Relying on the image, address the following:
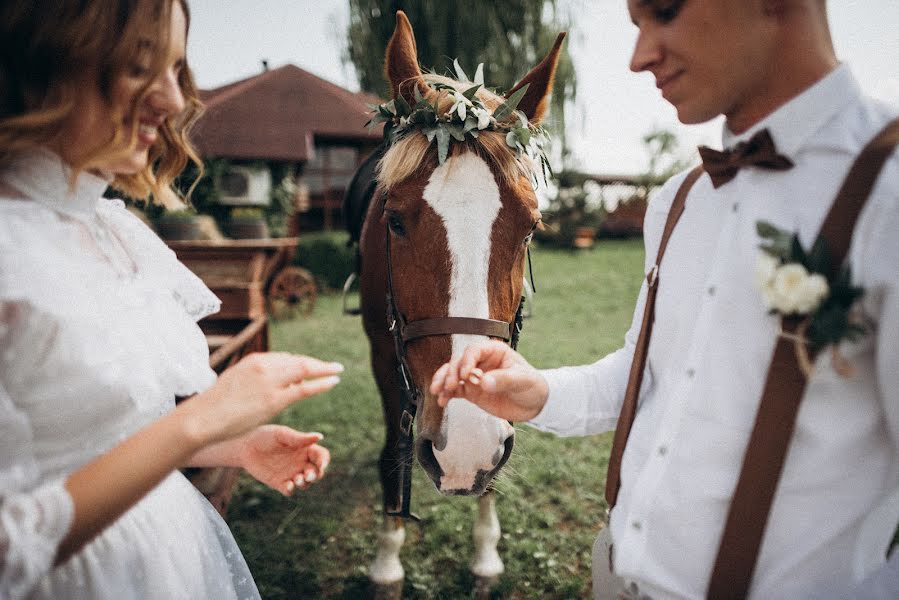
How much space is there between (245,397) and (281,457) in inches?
21.6

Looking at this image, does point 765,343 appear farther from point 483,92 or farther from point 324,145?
point 324,145

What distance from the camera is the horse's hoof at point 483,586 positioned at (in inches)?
114

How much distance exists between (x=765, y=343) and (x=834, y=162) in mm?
370

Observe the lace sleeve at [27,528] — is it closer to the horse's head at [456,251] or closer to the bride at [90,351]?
the bride at [90,351]

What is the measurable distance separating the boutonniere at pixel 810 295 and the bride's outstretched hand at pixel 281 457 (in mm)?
1173

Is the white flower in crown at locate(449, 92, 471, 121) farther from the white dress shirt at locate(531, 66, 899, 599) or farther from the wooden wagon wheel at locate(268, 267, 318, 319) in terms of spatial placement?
the wooden wagon wheel at locate(268, 267, 318, 319)

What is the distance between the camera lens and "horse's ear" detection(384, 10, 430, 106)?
2.30m

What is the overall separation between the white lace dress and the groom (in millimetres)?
1098

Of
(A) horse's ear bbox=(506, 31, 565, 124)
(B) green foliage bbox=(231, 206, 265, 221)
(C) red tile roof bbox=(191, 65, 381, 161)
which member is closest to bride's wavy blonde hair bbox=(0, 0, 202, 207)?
(A) horse's ear bbox=(506, 31, 565, 124)

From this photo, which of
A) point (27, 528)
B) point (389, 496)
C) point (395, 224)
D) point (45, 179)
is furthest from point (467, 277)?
point (389, 496)

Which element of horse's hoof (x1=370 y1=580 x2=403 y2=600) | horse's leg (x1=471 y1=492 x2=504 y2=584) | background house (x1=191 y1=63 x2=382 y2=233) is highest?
background house (x1=191 y1=63 x2=382 y2=233)

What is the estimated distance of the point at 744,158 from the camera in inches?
40.2

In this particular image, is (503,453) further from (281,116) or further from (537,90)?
(281,116)

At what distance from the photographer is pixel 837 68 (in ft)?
3.17
